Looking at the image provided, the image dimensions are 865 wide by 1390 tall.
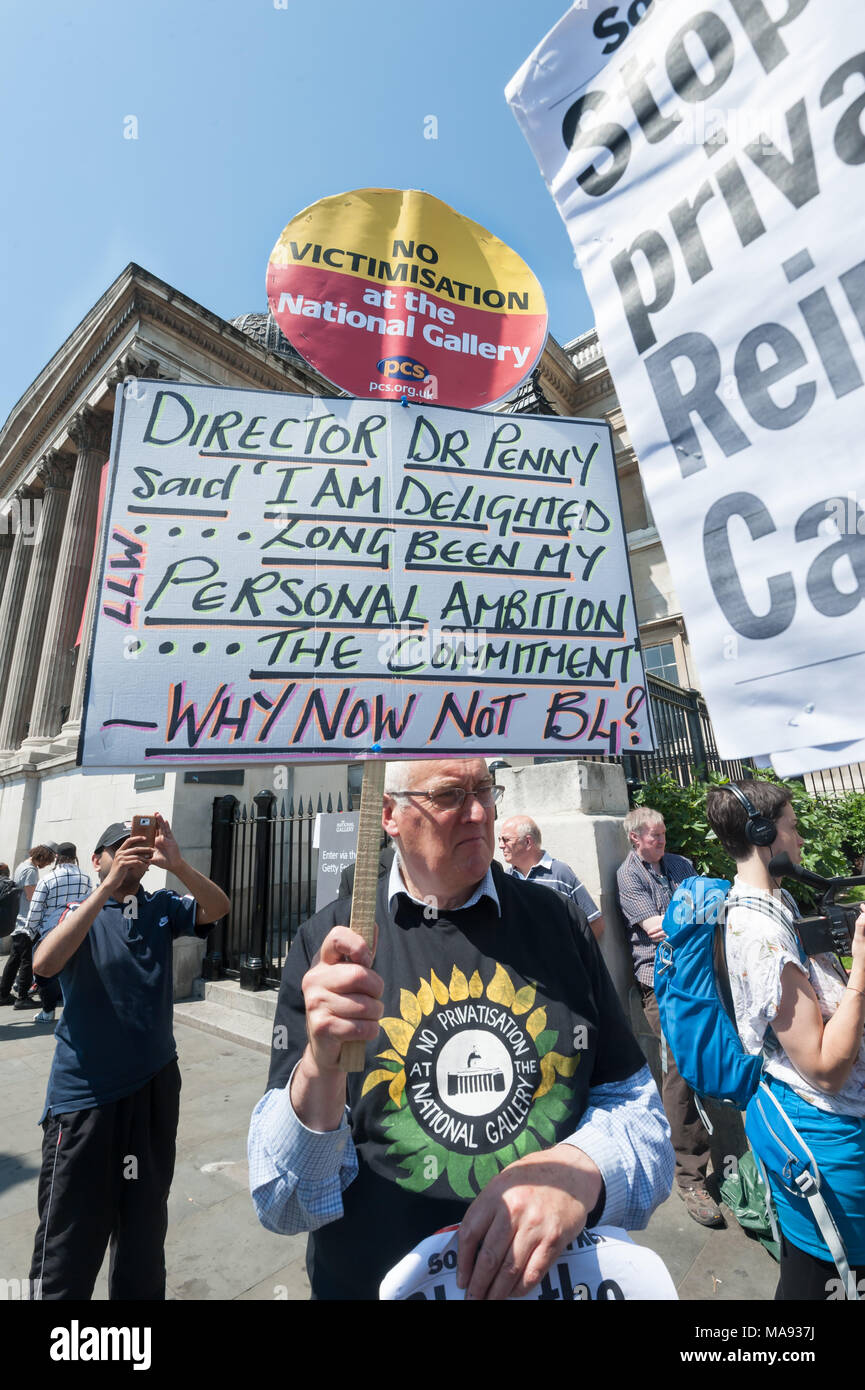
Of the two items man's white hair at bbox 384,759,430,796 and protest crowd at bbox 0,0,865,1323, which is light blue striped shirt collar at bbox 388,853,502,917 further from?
man's white hair at bbox 384,759,430,796

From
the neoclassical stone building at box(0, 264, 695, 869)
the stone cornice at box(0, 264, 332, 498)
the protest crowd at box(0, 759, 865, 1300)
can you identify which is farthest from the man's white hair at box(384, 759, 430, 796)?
the stone cornice at box(0, 264, 332, 498)

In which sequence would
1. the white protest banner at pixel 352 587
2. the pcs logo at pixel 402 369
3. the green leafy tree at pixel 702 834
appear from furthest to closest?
the green leafy tree at pixel 702 834 → the pcs logo at pixel 402 369 → the white protest banner at pixel 352 587

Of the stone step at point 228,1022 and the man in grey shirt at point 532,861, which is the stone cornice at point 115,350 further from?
the man in grey shirt at point 532,861

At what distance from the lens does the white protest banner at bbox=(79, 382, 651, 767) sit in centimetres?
155

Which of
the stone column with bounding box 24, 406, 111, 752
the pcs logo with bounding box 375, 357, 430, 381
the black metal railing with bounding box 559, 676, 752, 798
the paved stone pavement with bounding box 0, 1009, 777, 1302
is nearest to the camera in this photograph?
the pcs logo with bounding box 375, 357, 430, 381

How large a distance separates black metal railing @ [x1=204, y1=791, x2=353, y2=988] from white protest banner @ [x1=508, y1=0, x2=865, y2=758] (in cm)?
672

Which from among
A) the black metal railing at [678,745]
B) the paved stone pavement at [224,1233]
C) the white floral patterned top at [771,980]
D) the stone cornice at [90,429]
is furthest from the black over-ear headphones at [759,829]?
the stone cornice at [90,429]

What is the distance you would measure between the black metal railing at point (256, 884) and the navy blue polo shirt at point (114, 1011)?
4529 millimetres

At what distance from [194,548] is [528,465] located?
40.1 inches

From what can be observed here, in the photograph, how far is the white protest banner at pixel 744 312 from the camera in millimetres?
1129

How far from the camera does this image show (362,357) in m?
1.99

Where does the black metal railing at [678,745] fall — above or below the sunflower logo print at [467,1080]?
above

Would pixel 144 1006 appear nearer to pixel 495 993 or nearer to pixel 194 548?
pixel 495 993
